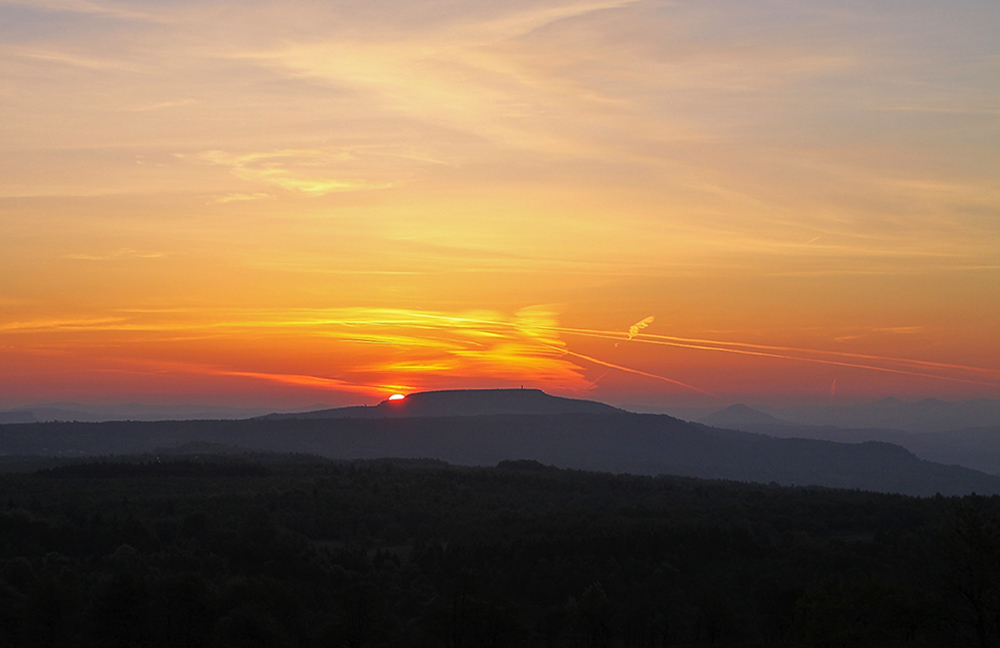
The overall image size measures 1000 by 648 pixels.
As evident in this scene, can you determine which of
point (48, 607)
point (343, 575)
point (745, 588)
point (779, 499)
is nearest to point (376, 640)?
point (343, 575)

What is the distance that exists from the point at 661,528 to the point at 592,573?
1345 centimetres

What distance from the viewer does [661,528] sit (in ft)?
272

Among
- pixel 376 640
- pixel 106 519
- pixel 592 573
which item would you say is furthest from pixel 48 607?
pixel 592 573

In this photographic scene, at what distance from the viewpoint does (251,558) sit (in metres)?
75.6

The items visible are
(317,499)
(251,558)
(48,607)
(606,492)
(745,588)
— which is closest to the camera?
(48,607)

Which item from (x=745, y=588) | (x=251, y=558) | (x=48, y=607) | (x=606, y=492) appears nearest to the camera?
(x=48, y=607)

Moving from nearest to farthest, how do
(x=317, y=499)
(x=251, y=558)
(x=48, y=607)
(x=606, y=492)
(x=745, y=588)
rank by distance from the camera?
(x=48, y=607)
(x=745, y=588)
(x=251, y=558)
(x=317, y=499)
(x=606, y=492)

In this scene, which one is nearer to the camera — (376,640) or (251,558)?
(376,640)

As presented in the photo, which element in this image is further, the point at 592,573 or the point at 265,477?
the point at 265,477

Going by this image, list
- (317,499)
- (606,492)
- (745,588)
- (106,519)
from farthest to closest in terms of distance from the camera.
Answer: (606,492)
(317,499)
(106,519)
(745,588)

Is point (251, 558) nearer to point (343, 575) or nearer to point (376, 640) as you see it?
point (343, 575)

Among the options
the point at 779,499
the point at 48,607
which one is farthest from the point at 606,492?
the point at 48,607

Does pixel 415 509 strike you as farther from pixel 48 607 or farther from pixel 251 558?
pixel 48 607

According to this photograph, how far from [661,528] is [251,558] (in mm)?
37720
